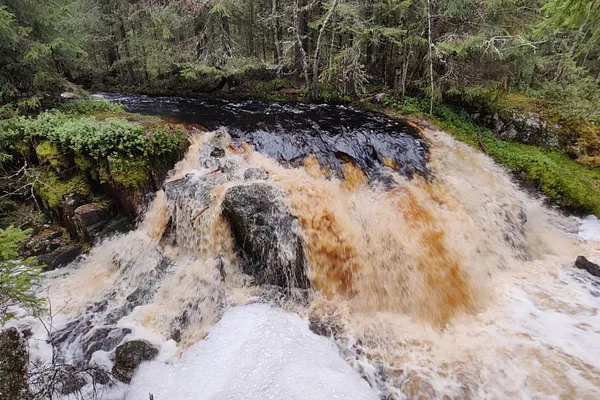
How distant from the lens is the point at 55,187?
21.5ft

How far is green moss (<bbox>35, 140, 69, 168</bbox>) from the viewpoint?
6.55 meters

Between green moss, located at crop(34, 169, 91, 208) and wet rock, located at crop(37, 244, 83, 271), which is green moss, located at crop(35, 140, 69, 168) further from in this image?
wet rock, located at crop(37, 244, 83, 271)

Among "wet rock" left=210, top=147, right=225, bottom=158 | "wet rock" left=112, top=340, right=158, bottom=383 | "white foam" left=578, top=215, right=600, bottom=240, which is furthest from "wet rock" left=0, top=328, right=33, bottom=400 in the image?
"white foam" left=578, top=215, right=600, bottom=240

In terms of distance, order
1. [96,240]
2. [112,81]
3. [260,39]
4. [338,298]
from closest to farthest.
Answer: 1. [338,298]
2. [96,240]
3. [112,81]
4. [260,39]

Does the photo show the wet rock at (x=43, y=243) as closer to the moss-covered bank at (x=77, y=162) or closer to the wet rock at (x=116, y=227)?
the moss-covered bank at (x=77, y=162)

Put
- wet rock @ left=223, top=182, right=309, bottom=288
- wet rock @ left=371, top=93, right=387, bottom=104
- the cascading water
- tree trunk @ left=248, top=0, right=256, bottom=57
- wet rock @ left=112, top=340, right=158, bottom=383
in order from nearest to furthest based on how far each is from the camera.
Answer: the cascading water < wet rock @ left=112, top=340, right=158, bottom=383 < wet rock @ left=223, top=182, right=309, bottom=288 < wet rock @ left=371, top=93, right=387, bottom=104 < tree trunk @ left=248, top=0, right=256, bottom=57

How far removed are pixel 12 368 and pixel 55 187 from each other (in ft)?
15.9

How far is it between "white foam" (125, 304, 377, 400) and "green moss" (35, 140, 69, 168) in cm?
486

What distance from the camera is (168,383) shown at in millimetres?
4184

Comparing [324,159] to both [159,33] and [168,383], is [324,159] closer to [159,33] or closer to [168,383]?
[168,383]

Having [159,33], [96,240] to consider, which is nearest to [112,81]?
[159,33]

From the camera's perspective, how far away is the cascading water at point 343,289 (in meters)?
4.26

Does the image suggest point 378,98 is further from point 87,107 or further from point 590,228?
point 87,107

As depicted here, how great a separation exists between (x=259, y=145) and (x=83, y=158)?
154 inches
